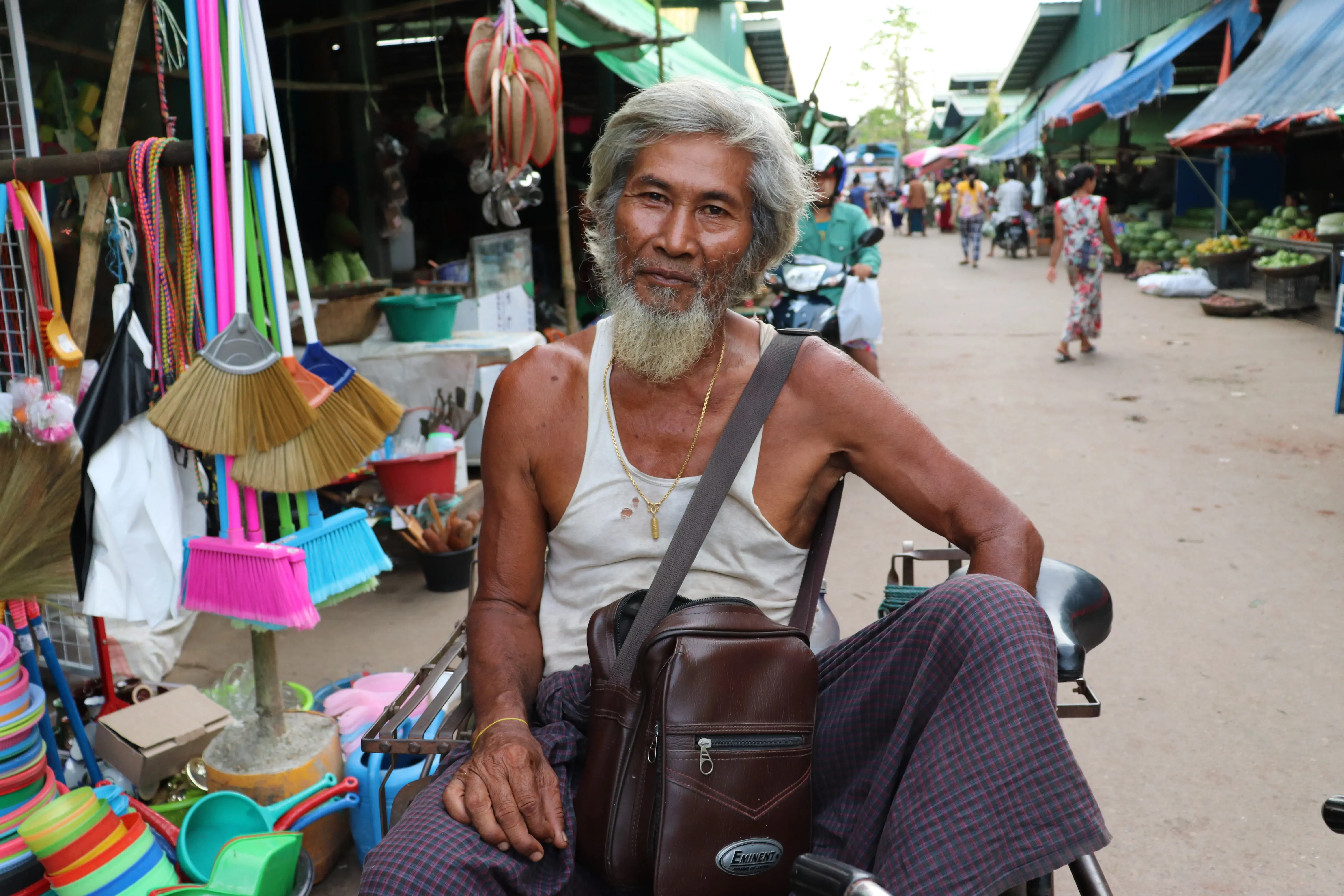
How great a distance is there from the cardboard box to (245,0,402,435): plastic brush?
36.5 inches

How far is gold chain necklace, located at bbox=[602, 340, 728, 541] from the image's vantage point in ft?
6.24

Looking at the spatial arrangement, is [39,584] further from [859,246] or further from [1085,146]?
[1085,146]

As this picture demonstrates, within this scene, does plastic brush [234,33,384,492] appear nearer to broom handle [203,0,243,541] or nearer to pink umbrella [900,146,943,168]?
broom handle [203,0,243,541]

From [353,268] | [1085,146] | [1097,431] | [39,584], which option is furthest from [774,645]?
[1085,146]

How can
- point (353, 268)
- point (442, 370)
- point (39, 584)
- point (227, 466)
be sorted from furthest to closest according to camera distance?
point (353, 268) → point (442, 370) → point (227, 466) → point (39, 584)

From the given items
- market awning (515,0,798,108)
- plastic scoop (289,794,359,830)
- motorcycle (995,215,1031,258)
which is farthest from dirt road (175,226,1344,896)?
motorcycle (995,215,1031,258)

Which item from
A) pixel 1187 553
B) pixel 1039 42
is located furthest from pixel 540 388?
pixel 1039 42

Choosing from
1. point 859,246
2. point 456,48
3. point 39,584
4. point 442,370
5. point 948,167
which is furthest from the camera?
point 948,167

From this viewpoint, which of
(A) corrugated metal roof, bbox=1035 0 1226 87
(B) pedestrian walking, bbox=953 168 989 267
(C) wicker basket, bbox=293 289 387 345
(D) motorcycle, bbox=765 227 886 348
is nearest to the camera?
(C) wicker basket, bbox=293 289 387 345

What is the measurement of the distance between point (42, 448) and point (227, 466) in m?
0.38

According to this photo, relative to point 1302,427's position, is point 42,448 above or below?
above

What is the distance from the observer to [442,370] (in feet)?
17.2

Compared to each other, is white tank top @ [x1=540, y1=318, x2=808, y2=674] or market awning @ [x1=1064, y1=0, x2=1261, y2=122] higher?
market awning @ [x1=1064, y1=0, x2=1261, y2=122]

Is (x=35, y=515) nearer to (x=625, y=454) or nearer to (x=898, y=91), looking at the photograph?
(x=625, y=454)
